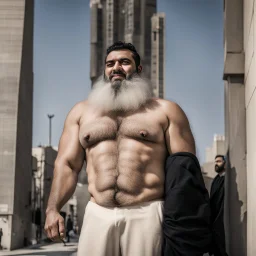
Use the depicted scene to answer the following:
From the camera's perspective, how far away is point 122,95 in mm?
3840

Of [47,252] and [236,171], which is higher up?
[236,171]

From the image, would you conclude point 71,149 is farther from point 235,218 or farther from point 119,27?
point 119,27

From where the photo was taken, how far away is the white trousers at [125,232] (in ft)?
11.7

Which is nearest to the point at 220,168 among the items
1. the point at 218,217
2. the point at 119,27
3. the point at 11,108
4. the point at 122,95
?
the point at 218,217

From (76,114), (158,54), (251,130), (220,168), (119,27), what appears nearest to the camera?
(76,114)

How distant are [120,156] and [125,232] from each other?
15.8 inches

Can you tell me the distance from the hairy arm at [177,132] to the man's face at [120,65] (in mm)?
278

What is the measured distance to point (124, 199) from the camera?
3645 millimetres

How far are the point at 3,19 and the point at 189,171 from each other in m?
20.5

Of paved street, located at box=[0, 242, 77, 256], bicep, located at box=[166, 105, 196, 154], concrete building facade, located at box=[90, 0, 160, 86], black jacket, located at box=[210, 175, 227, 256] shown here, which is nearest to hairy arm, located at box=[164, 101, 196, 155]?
bicep, located at box=[166, 105, 196, 154]

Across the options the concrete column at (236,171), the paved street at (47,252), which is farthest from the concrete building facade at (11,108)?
the concrete column at (236,171)

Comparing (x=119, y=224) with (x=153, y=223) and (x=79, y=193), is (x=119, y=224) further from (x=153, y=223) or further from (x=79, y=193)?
(x=79, y=193)

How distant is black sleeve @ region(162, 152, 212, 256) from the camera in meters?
3.47

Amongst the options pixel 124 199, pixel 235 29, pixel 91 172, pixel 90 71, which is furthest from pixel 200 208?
pixel 90 71
